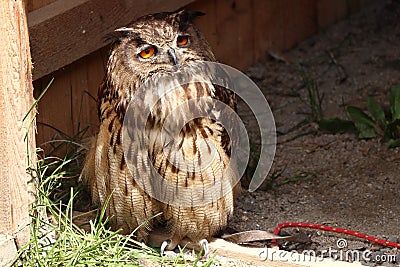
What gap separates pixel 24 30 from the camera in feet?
11.6

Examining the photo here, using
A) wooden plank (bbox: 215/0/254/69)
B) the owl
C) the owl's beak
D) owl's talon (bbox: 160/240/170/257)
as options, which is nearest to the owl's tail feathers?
the owl

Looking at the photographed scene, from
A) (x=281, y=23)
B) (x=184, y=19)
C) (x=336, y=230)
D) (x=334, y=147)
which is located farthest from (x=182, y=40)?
(x=281, y=23)

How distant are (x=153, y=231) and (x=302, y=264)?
0.82 meters

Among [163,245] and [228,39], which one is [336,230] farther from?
[228,39]

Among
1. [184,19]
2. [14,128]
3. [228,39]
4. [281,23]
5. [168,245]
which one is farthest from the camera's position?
[281,23]

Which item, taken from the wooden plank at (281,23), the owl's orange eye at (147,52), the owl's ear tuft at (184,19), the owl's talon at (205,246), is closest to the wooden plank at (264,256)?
the owl's talon at (205,246)

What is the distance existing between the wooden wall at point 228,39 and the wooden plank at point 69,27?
9 cm

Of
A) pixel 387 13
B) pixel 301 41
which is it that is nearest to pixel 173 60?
pixel 301 41

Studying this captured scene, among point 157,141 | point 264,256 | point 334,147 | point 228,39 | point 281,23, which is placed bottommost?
point 264,256

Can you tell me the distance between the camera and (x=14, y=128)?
352 cm

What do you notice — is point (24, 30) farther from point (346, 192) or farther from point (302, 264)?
point (346, 192)

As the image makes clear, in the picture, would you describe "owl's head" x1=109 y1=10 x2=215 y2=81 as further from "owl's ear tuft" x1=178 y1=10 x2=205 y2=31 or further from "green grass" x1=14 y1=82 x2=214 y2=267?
"green grass" x1=14 y1=82 x2=214 y2=267

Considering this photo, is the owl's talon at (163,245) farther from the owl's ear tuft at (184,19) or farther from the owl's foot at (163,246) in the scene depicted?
the owl's ear tuft at (184,19)

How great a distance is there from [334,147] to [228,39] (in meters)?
1.25
